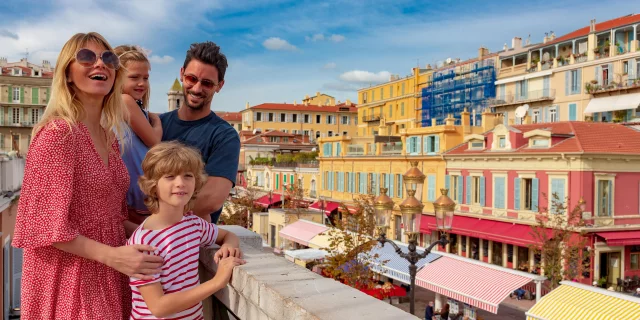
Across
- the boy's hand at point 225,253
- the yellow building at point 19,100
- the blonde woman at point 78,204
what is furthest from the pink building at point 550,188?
the yellow building at point 19,100

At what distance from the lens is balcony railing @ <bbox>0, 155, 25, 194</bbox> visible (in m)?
10.2

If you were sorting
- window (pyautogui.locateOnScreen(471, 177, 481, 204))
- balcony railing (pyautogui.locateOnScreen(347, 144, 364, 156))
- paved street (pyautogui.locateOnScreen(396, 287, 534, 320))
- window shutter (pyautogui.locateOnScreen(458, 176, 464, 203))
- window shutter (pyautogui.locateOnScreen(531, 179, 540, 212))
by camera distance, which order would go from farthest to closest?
balcony railing (pyautogui.locateOnScreen(347, 144, 364, 156)) → window shutter (pyautogui.locateOnScreen(458, 176, 464, 203)) → window (pyautogui.locateOnScreen(471, 177, 481, 204)) → window shutter (pyautogui.locateOnScreen(531, 179, 540, 212)) → paved street (pyautogui.locateOnScreen(396, 287, 534, 320))

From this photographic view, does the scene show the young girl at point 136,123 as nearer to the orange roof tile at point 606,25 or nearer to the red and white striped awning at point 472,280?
the red and white striped awning at point 472,280

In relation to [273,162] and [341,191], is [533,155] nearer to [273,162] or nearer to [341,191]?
[341,191]

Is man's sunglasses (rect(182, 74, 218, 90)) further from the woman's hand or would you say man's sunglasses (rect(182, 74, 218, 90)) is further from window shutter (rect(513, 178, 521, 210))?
window shutter (rect(513, 178, 521, 210))

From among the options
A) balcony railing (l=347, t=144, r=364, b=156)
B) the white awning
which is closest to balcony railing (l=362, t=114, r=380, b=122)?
balcony railing (l=347, t=144, r=364, b=156)

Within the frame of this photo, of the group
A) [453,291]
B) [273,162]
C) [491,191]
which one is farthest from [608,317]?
[273,162]

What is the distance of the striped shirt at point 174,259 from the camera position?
2.46 meters

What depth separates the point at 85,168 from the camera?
2.45m

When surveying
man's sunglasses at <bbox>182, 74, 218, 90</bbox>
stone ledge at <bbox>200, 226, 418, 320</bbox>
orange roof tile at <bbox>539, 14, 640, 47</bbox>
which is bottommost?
stone ledge at <bbox>200, 226, 418, 320</bbox>

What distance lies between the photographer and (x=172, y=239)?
2.51 meters

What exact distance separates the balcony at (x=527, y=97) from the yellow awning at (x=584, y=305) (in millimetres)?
26193

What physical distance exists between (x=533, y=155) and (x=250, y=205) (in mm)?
18546

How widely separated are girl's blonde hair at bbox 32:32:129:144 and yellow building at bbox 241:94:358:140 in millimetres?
71549
